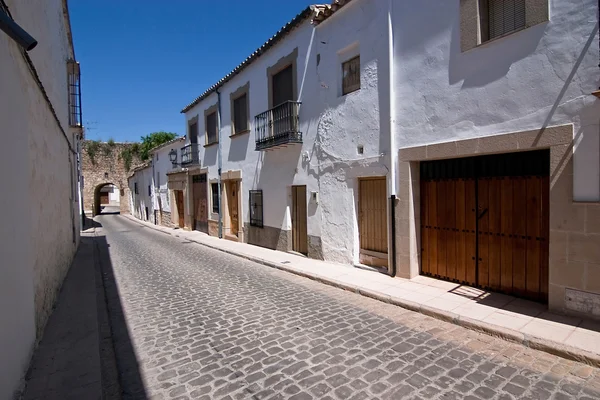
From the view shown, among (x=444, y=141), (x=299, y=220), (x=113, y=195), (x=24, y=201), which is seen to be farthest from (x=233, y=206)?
(x=113, y=195)

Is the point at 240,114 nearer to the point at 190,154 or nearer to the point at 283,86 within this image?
the point at 283,86

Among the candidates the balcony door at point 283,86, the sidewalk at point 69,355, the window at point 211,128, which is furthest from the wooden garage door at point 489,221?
the window at point 211,128

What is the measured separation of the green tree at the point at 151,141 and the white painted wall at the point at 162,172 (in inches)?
338

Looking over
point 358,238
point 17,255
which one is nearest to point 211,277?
point 358,238

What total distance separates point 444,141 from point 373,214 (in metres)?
2.21

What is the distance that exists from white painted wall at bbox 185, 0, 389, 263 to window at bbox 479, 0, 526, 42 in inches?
71.9

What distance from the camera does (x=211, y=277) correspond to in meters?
7.30

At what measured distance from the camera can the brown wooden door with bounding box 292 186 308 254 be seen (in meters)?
9.34

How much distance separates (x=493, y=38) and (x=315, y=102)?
4.28 m

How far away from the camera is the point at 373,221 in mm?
7203

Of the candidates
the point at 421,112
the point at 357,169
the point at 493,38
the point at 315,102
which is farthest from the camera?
the point at 315,102

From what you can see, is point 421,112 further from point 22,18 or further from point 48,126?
point 48,126

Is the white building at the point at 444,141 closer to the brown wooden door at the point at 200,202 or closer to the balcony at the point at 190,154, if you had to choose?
the brown wooden door at the point at 200,202

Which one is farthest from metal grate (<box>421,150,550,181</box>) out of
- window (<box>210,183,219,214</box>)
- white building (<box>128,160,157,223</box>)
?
white building (<box>128,160,157,223</box>)
